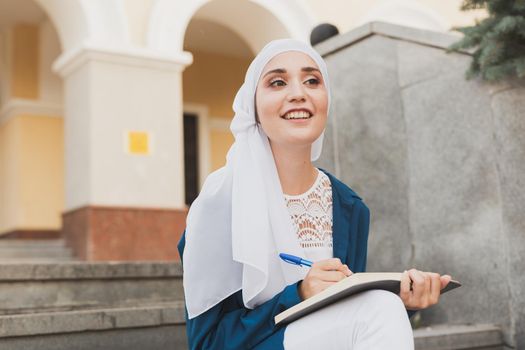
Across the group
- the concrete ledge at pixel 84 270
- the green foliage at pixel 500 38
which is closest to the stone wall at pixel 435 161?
the green foliage at pixel 500 38

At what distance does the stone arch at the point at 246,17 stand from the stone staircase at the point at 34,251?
2.70 metres

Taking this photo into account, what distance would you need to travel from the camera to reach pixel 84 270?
4402 mm

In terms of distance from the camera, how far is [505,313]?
385cm

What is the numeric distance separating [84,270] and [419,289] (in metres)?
2.93

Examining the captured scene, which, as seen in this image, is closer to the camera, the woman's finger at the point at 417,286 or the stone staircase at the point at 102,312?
the woman's finger at the point at 417,286

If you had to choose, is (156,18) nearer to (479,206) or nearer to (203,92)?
(203,92)

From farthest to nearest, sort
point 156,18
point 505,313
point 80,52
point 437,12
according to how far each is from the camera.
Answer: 1. point 437,12
2. point 156,18
3. point 80,52
4. point 505,313

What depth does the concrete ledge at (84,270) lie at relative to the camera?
4.20 meters

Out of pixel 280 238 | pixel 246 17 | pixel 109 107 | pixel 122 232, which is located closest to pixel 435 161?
pixel 280 238

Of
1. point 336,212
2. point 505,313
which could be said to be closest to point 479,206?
point 505,313

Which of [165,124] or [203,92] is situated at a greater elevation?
[203,92]

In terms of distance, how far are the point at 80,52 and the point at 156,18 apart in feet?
3.51

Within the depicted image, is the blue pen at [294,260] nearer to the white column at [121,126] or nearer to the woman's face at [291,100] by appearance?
the woman's face at [291,100]

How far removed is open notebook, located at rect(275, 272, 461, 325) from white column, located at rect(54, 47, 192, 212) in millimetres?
6128
